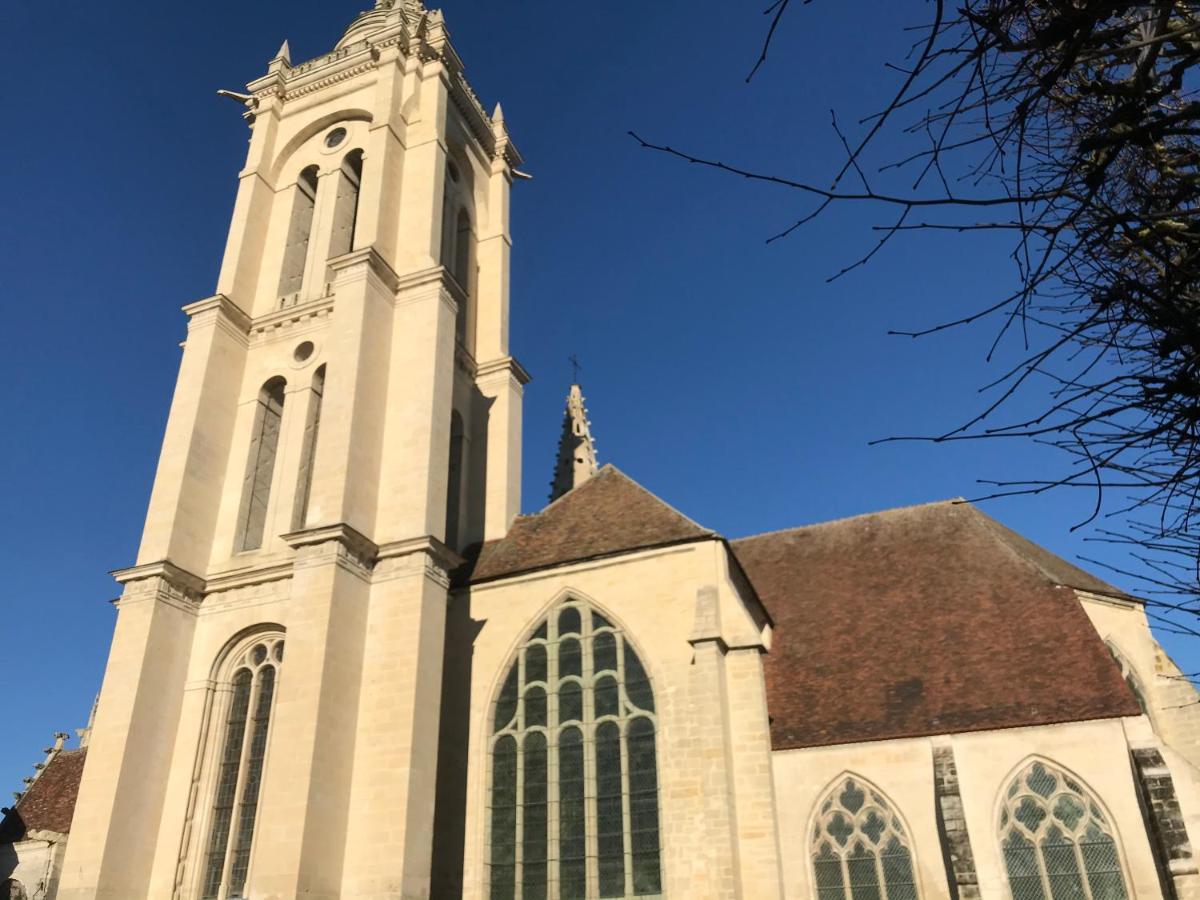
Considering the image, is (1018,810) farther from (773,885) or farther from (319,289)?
(319,289)

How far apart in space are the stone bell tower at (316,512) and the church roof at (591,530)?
1236 mm

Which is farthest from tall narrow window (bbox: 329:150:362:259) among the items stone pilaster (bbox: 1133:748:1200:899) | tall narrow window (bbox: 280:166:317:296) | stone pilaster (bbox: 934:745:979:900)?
stone pilaster (bbox: 1133:748:1200:899)

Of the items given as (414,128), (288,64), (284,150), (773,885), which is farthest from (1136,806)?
(288,64)

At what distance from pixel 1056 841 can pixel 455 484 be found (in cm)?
1166

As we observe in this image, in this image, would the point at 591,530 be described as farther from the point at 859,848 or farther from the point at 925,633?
the point at 859,848

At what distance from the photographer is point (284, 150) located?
70.6 ft

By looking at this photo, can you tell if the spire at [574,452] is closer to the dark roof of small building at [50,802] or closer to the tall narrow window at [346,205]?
the tall narrow window at [346,205]

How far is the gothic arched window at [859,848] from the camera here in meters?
11.9

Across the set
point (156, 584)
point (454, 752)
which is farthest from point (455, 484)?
point (454, 752)

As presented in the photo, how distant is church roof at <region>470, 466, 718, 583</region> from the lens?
14.5m

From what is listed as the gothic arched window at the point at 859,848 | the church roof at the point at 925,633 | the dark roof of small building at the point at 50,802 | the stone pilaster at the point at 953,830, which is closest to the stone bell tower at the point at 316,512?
the dark roof of small building at the point at 50,802

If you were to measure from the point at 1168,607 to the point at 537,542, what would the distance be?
40.1 ft

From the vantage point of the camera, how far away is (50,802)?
1955 centimetres

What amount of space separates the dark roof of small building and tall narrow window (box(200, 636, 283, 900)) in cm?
520
